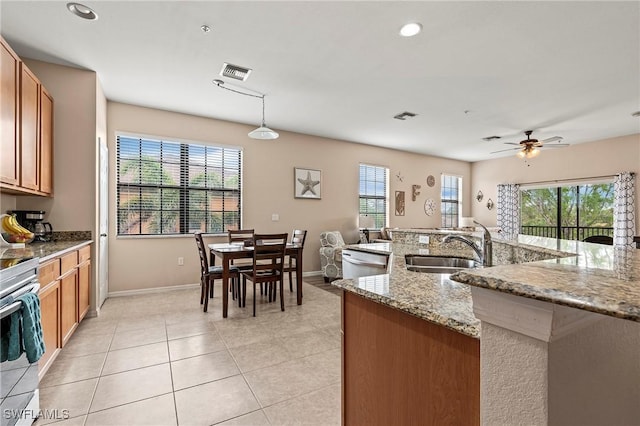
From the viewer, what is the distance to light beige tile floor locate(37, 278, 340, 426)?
1.78 m

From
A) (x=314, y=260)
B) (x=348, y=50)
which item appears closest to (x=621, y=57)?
(x=348, y=50)

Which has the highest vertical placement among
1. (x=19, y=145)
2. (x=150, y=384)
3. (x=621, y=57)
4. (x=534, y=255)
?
(x=621, y=57)

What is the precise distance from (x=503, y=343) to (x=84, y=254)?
3591mm

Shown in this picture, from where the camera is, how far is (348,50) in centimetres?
291

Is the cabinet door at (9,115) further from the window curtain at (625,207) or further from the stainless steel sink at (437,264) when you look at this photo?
the window curtain at (625,207)

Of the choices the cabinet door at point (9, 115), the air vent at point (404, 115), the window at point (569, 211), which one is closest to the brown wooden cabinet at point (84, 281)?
the cabinet door at point (9, 115)

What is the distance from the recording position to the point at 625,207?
18.8 feet

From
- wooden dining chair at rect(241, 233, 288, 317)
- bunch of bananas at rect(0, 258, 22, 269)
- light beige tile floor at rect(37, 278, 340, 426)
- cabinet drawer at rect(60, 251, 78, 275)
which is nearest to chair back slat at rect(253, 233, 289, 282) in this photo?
wooden dining chair at rect(241, 233, 288, 317)

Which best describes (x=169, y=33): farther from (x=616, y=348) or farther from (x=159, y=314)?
(x=616, y=348)

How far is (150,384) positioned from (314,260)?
3.96m

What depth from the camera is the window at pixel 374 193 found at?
6.69m

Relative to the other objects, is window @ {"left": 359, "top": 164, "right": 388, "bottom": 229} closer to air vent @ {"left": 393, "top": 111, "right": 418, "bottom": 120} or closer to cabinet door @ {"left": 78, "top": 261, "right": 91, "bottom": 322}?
air vent @ {"left": 393, "top": 111, "right": 418, "bottom": 120}

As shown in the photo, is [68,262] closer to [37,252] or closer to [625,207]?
[37,252]

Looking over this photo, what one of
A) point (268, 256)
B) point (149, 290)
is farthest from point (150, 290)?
point (268, 256)
